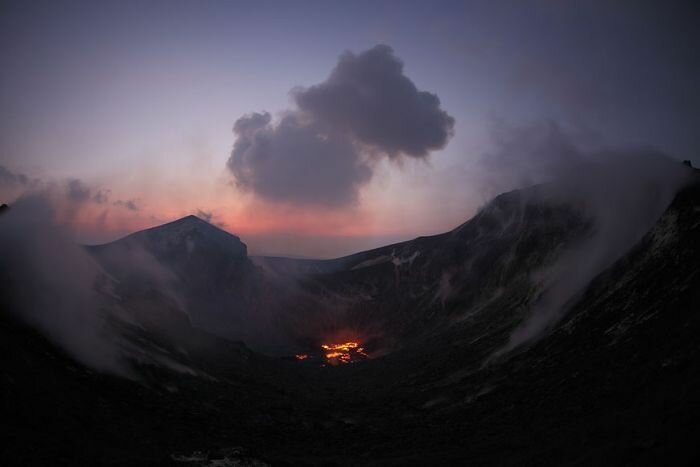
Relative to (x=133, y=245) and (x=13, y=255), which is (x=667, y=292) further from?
(x=133, y=245)

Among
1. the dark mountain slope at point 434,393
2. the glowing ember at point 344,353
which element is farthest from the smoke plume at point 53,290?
the glowing ember at point 344,353

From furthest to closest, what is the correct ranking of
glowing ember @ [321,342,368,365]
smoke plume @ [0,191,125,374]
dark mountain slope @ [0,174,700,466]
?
glowing ember @ [321,342,368,365], smoke plume @ [0,191,125,374], dark mountain slope @ [0,174,700,466]

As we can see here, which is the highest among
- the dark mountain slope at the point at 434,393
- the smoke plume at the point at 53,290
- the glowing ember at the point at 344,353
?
the smoke plume at the point at 53,290

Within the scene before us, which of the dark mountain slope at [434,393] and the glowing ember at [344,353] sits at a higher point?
the dark mountain slope at [434,393]

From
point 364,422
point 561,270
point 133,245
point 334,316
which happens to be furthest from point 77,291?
point 334,316

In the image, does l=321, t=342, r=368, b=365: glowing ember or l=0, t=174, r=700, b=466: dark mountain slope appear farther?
l=321, t=342, r=368, b=365: glowing ember

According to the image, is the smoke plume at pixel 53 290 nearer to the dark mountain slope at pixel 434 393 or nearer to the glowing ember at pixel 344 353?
the dark mountain slope at pixel 434 393

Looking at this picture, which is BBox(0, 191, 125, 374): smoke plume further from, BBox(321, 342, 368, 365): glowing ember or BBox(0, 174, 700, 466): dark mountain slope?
BBox(321, 342, 368, 365): glowing ember

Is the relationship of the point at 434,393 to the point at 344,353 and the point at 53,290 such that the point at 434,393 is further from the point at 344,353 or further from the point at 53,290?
the point at 344,353

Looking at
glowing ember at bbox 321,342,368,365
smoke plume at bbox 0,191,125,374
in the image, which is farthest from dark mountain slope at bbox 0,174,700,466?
glowing ember at bbox 321,342,368,365
